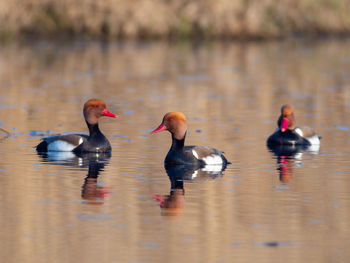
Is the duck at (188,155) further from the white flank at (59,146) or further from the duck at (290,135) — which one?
the duck at (290,135)

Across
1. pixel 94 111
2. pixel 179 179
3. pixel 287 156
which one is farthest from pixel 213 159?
pixel 94 111

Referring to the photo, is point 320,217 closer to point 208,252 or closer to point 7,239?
point 208,252

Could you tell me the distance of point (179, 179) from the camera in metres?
11.9

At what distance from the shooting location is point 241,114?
66.1 ft

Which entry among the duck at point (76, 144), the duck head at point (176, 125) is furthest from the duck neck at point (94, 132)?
the duck head at point (176, 125)

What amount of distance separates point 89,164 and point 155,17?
33578 millimetres

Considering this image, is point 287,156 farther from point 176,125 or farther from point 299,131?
point 176,125

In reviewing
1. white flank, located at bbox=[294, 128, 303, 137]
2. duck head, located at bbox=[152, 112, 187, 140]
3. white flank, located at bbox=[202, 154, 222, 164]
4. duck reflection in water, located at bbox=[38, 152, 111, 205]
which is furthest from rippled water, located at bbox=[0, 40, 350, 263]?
duck head, located at bbox=[152, 112, 187, 140]

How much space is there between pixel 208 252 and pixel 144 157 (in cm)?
566

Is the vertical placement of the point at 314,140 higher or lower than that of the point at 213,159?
higher

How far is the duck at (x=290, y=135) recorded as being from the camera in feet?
51.1

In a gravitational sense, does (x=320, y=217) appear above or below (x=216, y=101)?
below

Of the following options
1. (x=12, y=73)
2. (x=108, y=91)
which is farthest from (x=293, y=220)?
(x=12, y=73)

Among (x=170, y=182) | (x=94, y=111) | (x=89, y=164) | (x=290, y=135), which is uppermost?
(x=94, y=111)
